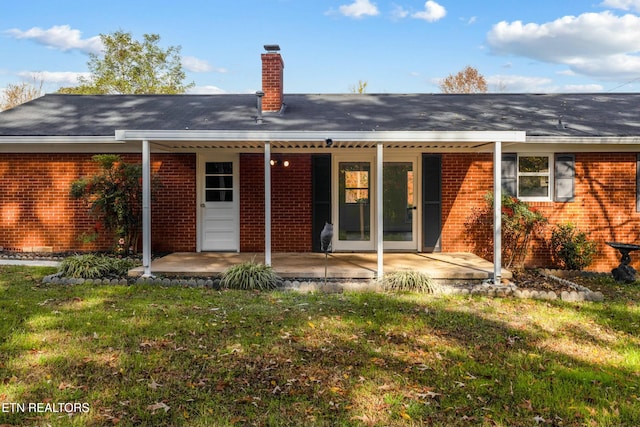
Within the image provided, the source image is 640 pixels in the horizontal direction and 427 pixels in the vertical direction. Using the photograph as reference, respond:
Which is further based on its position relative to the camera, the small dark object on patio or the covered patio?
the small dark object on patio

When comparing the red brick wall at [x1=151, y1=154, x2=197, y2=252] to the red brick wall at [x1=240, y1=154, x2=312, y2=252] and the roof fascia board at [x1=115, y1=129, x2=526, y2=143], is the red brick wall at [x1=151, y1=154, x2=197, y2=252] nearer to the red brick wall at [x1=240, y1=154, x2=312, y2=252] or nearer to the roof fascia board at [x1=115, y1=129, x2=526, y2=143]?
the red brick wall at [x1=240, y1=154, x2=312, y2=252]

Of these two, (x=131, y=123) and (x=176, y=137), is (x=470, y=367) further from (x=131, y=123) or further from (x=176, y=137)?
(x=131, y=123)

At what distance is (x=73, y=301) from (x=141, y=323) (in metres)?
1.58

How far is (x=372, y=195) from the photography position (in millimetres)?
10070

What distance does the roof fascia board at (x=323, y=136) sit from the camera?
23.6ft

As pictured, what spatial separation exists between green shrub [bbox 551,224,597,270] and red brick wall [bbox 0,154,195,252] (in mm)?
7791

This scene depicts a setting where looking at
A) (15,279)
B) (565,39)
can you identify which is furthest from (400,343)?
(565,39)

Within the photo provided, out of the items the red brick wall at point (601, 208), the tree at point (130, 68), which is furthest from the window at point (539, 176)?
the tree at point (130, 68)

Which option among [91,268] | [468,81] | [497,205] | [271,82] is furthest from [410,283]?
[468,81]

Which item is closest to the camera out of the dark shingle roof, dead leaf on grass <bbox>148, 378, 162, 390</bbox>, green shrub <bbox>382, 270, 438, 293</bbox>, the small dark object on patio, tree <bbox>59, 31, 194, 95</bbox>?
dead leaf on grass <bbox>148, 378, 162, 390</bbox>

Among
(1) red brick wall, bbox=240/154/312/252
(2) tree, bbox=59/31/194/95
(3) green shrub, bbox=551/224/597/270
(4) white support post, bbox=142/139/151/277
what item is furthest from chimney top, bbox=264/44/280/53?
(2) tree, bbox=59/31/194/95

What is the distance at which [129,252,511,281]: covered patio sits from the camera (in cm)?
767

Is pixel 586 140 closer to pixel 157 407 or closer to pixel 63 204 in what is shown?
pixel 157 407

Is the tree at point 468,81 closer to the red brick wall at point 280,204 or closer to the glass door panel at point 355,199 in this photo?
the glass door panel at point 355,199
